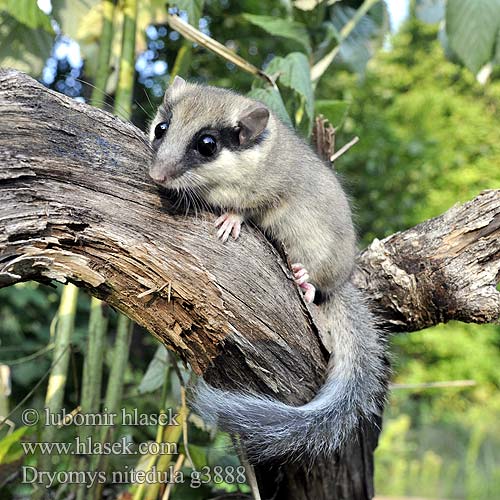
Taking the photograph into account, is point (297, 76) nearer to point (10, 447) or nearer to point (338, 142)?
point (10, 447)

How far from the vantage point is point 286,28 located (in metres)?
2.83

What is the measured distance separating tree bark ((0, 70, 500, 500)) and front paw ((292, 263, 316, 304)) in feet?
0.22

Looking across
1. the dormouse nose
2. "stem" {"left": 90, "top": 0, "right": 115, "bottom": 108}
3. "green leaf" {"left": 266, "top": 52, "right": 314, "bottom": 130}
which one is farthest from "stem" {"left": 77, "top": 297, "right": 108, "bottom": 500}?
"green leaf" {"left": 266, "top": 52, "right": 314, "bottom": 130}

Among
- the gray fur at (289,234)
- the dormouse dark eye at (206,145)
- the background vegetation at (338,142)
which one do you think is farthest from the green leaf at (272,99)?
the dormouse dark eye at (206,145)

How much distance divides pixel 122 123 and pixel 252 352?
758mm

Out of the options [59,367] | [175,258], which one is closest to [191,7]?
[175,258]

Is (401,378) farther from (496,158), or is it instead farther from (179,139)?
(179,139)

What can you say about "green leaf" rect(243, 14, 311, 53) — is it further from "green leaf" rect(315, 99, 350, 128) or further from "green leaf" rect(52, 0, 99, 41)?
"green leaf" rect(52, 0, 99, 41)

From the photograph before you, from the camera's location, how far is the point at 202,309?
186 centimetres

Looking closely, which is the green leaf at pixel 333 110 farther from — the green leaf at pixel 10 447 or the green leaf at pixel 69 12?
the green leaf at pixel 10 447

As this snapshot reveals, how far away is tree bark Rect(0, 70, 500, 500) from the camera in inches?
67.0

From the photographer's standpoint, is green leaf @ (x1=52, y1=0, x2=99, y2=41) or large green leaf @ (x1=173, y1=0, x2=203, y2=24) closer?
large green leaf @ (x1=173, y1=0, x2=203, y2=24)

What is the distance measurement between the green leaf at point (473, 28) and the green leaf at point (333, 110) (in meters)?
0.49

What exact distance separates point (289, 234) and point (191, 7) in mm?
878
